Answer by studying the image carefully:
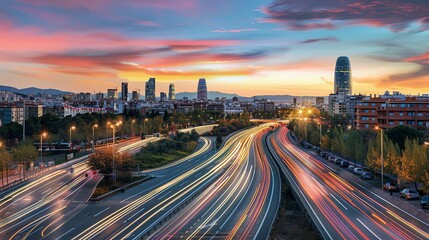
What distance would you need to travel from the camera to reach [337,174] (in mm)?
50812

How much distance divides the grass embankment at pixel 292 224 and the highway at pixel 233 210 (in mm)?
570

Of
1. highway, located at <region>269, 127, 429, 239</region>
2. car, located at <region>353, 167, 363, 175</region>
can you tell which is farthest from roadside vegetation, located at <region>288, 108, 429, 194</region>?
highway, located at <region>269, 127, 429, 239</region>

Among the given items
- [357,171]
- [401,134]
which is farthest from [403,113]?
[357,171]

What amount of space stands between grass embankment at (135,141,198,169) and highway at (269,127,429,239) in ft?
67.5

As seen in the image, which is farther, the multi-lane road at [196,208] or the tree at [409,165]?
the tree at [409,165]

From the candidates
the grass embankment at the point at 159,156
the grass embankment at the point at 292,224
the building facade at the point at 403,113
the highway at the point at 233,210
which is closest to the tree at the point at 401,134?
the highway at the point at 233,210

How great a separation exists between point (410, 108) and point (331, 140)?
25.1 meters

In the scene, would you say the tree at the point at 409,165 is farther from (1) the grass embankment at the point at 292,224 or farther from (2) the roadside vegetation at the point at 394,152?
(1) the grass embankment at the point at 292,224

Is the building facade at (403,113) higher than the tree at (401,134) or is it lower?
higher

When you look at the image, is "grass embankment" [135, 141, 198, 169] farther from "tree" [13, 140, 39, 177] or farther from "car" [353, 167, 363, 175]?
"car" [353, 167, 363, 175]

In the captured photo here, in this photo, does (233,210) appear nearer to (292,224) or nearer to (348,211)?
(292,224)

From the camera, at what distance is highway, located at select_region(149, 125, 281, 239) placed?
1062 inches

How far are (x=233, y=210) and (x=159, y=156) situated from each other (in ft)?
122

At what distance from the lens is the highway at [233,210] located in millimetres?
26969
